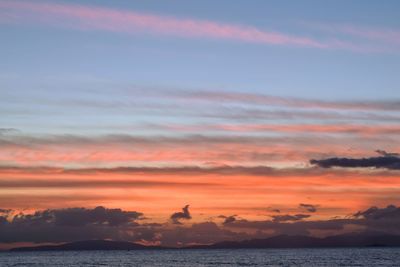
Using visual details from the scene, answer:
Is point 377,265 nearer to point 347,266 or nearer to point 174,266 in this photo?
point 347,266

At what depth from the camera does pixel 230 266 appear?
196500mm

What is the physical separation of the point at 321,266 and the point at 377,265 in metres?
16.3

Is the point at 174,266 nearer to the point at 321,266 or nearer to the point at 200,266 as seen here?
the point at 200,266

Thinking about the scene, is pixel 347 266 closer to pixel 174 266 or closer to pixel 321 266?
pixel 321 266

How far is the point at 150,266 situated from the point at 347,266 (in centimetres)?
5658

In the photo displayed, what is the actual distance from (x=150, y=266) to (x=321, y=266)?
4970 cm

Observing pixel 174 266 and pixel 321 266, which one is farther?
pixel 174 266

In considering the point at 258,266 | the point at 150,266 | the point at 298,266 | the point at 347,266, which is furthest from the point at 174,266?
the point at 347,266

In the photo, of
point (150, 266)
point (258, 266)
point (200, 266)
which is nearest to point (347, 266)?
point (258, 266)

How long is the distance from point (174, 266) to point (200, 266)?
26.3 ft

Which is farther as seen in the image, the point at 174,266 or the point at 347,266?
the point at 174,266

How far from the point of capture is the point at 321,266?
607 ft

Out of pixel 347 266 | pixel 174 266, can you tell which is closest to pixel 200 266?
pixel 174 266

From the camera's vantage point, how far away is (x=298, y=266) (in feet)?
610
